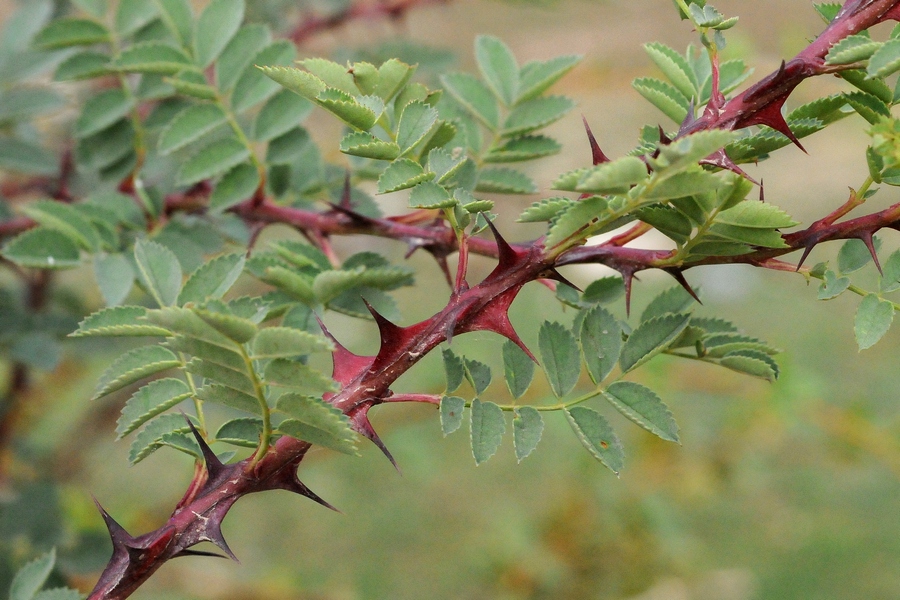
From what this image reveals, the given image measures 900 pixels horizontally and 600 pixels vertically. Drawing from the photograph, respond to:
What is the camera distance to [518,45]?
277 cm

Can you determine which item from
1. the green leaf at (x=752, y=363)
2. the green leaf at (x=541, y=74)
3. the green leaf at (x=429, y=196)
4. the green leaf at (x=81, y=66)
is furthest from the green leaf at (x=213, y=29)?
the green leaf at (x=752, y=363)

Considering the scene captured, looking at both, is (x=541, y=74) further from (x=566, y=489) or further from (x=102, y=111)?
(x=566, y=489)

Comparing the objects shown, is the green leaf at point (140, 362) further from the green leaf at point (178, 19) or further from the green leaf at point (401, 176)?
the green leaf at point (178, 19)

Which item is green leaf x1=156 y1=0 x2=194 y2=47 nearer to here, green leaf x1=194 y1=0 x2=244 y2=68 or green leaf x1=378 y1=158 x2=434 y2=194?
green leaf x1=194 y1=0 x2=244 y2=68

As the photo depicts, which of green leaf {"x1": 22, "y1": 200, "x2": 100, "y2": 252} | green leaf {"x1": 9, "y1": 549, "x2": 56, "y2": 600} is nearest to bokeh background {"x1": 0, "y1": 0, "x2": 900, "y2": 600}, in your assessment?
green leaf {"x1": 22, "y1": 200, "x2": 100, "y2": 252}

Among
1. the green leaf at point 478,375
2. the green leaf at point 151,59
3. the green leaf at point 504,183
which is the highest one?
the green leaf at point 151,59

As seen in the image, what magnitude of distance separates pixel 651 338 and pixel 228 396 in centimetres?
22

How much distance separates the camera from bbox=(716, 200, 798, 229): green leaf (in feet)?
1.14

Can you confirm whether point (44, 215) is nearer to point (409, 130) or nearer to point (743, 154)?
point (409, 130)

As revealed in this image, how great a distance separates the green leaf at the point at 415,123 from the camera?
15.6 inches

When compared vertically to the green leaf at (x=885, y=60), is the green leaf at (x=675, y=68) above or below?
below

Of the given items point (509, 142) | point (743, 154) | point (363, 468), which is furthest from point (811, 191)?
point (743, 154)

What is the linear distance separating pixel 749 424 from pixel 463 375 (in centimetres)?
96

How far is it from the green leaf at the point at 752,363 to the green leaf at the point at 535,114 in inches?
9.1
